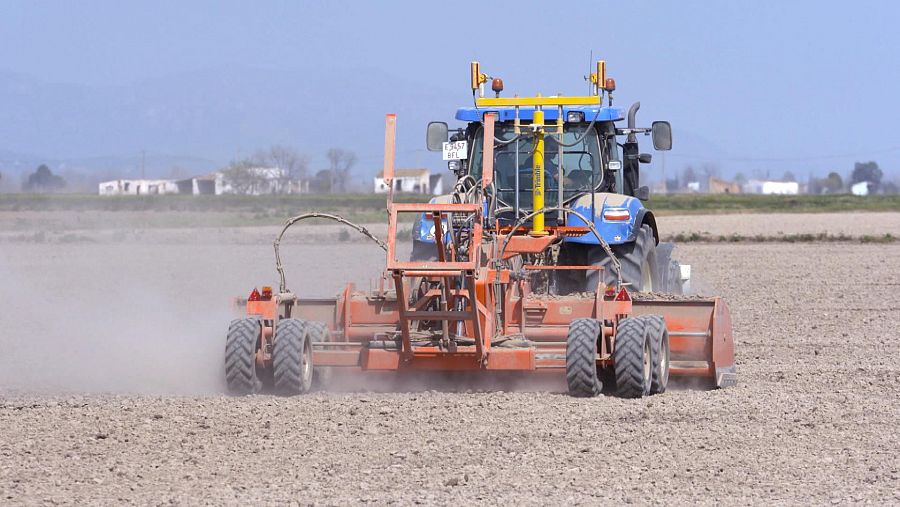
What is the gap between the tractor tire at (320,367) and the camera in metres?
10.1

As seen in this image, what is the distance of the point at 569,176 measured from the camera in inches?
486

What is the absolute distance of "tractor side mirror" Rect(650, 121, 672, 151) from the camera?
12117 mm

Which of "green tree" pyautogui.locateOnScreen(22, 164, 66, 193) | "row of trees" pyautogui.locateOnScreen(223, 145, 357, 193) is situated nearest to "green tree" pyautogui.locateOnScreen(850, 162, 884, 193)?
"row of trees" pyautogui.locateOnScreen(223, 145, 357, 193)

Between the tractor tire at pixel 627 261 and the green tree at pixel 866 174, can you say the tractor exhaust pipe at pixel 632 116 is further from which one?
the green tree at pixel 866 174

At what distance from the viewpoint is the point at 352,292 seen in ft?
36.0

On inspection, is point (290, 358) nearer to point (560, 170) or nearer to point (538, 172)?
point (538, 172)

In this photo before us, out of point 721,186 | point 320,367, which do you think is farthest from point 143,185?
point 320,367

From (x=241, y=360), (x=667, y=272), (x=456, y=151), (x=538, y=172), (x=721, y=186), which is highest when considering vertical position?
(x=456, y=151)

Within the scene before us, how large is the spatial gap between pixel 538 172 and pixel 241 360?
3068 millimetres

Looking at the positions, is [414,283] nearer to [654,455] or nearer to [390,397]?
[390,397]

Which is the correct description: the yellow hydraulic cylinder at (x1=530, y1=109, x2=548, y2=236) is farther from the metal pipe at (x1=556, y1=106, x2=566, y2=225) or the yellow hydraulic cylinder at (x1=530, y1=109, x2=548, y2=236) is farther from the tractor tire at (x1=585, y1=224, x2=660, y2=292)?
the tractor tire at (x1=585, y1=224, x2=660, y2=292)

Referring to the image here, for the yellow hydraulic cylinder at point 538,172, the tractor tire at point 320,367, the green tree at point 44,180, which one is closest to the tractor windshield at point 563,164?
the yellow hydraulic cylinder at point 538,172

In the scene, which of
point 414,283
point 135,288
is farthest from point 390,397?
point 135,288

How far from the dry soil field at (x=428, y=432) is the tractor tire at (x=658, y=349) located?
0.21 meters
